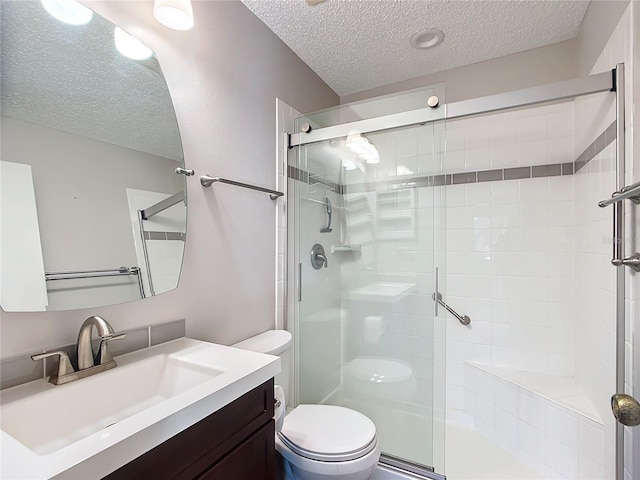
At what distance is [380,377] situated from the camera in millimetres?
1946

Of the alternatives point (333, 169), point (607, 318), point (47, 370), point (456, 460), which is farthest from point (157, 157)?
point (456, 460)

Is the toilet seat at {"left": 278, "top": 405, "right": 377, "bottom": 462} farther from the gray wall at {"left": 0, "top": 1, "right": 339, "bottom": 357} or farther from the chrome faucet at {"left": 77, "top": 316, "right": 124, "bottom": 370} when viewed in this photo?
the chrome faucet at {"left": 77, "top": 316, "right": 124, "bottom": 370}

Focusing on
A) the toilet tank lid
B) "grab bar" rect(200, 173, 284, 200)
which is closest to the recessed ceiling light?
"grab bar" rect(200, 173, 284, 200)

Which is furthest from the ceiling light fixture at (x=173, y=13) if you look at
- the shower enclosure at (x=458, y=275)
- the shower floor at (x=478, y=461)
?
Result: the shower floor at (x=478, y=461)

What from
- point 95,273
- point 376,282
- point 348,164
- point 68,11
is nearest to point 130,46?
point 68,11

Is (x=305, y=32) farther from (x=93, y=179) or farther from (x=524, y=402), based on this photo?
(x=524, y=402)

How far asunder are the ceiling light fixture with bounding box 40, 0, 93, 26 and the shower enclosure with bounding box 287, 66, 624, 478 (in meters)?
1.19

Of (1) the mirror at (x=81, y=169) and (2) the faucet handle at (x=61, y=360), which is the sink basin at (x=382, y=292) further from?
(2) the faucet handle at (x=61, y=360)

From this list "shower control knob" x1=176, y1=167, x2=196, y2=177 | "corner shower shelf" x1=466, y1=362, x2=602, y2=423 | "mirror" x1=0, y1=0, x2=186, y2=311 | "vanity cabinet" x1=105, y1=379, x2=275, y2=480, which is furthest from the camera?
"corner shower shelf" x1=466, y1=362, x2=602, y2=423

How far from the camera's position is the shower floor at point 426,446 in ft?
5.55

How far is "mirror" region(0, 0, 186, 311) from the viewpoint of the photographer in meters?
0.86

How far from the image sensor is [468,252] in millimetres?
2336

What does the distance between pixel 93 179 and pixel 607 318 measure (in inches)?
87.2

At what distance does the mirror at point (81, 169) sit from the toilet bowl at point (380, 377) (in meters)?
1.31
